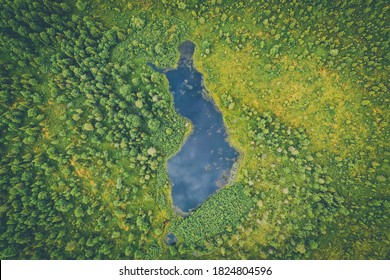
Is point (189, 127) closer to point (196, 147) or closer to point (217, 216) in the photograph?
point (196, 147)

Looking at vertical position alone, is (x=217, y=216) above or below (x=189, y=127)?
below

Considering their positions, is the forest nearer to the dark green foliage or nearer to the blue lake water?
the dark green foliage

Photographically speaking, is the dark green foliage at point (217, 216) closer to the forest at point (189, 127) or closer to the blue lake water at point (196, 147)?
the forest at point (189, 127)


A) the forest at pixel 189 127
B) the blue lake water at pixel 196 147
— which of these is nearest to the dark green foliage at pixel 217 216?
the forest at pixel 189 127

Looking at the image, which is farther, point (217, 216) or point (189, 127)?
point (189, 127)

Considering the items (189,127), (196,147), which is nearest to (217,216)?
(196,147)

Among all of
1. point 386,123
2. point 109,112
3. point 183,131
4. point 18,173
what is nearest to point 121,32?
point 109,112
